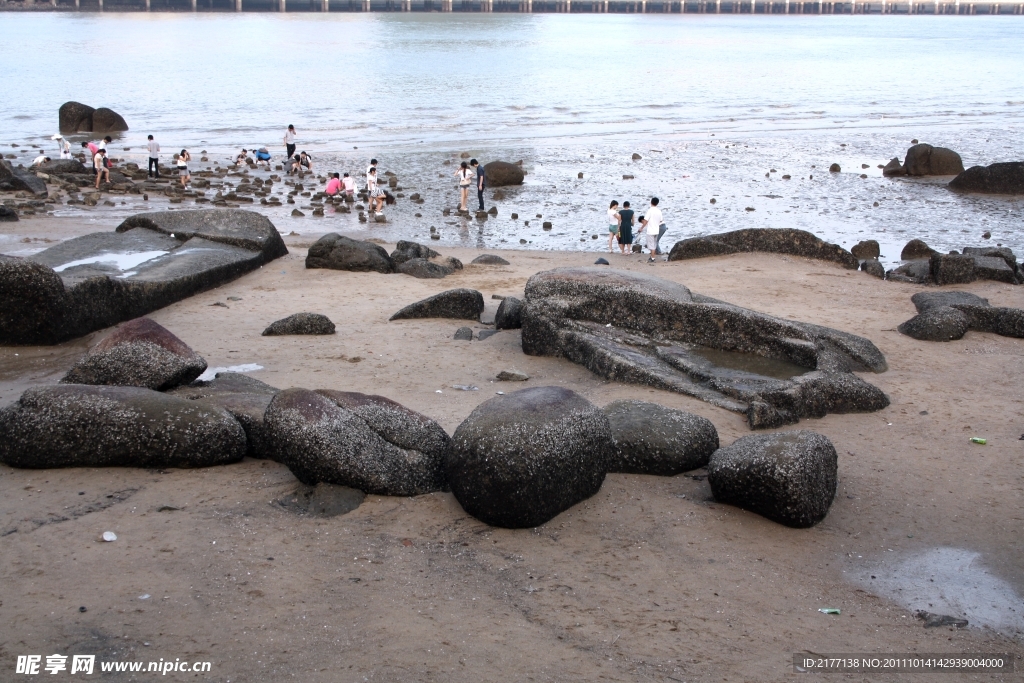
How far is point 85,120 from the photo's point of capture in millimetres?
35469

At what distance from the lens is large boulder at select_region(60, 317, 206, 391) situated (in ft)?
24.7

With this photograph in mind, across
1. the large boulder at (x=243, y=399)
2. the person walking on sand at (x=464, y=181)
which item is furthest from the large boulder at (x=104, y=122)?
the large boulder at (x=243, y=399)

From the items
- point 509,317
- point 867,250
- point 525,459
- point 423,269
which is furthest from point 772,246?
point 525,459

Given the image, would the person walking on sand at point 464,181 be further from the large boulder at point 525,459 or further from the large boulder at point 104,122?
the large boulder at point 104,122

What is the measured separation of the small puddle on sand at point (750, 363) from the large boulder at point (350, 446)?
11.9 ft

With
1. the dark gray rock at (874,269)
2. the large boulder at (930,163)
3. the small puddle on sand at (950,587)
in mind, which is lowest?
the small puddle on sand at (950,587)

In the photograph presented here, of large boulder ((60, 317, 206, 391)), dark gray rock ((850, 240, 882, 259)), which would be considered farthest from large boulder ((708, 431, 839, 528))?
dark gray rock ((850, 240, 882, 259))

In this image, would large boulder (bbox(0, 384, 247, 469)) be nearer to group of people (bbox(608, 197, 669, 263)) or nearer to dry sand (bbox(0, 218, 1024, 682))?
dry sand (bbox(0, 218, 1024, 682))

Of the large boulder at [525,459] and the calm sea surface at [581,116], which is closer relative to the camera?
the large boulder at [525,459]

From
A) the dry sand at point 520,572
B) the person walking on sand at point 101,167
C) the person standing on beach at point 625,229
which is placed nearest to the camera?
the dry sand at point 520,572

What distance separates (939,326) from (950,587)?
625 centimetres

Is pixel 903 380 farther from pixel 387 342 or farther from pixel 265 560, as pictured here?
pixel 265 560

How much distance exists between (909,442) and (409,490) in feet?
14.1

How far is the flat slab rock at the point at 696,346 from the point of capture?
8.38 m
